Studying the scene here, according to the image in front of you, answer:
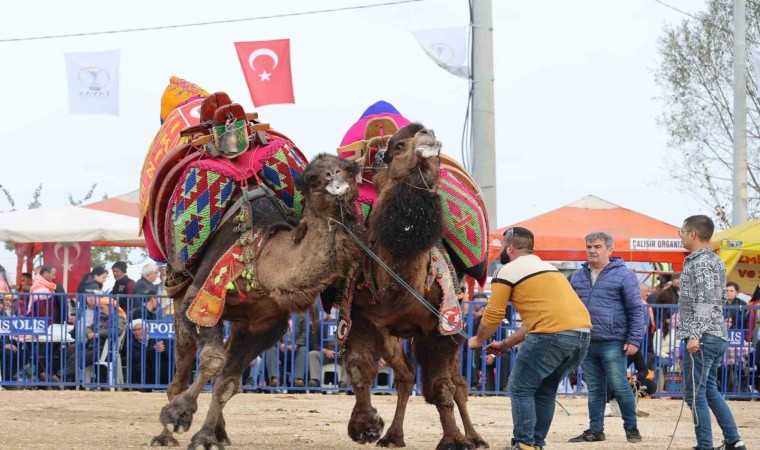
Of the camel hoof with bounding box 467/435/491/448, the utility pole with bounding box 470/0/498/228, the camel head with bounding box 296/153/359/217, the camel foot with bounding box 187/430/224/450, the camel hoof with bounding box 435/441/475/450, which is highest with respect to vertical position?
the utility pole with bounding box 470/0/498/228

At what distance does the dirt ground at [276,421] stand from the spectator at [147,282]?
5.91 ft

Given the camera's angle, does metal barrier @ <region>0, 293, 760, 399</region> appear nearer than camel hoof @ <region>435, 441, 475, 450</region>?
No

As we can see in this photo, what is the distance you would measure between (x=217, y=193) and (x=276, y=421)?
11.8 feet

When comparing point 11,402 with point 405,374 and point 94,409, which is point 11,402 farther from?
point 405,374

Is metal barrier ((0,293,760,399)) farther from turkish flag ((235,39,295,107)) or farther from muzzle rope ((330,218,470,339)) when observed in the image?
muzzle rope ((330,218,470,339))

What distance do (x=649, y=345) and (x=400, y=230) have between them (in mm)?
8693

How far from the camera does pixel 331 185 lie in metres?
8.03

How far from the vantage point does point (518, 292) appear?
8305 millimetres

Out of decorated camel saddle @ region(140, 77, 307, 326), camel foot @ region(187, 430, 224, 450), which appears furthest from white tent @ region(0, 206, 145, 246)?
camel foot @ region(187, 430, 224, 450)

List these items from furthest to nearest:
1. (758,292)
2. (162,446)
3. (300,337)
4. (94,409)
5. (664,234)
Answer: (664,234) → (758,292) → (300,337) → (94,409) → (162,446)

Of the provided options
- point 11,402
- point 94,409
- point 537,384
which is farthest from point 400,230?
point 11,402

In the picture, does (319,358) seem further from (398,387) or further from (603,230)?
(603,230)

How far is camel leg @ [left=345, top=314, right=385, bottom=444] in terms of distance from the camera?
890 cm

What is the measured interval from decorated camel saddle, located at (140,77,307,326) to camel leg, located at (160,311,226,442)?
148 mm
